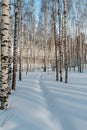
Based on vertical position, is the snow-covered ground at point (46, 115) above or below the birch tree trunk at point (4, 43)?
below

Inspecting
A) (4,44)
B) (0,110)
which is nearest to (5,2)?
(4,44)

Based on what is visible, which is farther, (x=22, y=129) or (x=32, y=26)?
(x=32, y=26)

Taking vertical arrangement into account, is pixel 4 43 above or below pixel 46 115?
above

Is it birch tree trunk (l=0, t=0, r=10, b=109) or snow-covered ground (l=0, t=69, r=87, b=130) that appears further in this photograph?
birch tree trunk (l=0, t=0, r=10, b=109)

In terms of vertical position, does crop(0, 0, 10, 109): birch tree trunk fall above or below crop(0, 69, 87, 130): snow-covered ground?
above

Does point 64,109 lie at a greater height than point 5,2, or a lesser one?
lesser

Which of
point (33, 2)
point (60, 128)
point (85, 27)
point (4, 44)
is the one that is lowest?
point (60, 128)

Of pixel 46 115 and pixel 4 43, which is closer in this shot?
pixel 46 115

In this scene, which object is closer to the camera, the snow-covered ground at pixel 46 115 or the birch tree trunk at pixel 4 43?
the snow-covered ground at pixel 46 115

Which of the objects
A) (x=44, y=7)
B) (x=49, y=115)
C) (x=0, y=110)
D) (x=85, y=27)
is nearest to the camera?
(x=49, y=115)

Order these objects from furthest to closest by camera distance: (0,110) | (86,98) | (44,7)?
(44,7)
(86,98)
(0,110)

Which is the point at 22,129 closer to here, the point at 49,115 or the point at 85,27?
A: the point at 49,115

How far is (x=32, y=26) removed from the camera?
48.6 metres

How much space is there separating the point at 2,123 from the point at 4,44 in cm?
297
